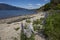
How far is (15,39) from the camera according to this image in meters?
6.62

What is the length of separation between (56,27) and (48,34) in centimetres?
35

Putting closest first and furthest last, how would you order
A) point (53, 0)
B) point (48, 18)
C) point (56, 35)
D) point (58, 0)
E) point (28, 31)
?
point (28, 31), point (56, 35), point (48, 18), point (58, 0), point (53, 0)

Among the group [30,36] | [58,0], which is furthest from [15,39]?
[58,0]

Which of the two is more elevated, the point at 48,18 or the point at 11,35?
the point at 48,18

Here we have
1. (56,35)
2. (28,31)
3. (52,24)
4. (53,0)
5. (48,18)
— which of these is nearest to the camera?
(28,31)

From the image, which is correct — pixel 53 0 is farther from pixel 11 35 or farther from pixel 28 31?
pixel 28 31

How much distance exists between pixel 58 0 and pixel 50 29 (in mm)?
9964

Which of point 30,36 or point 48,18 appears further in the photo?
point 48,18

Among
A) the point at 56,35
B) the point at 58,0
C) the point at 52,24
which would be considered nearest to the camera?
the point at 56,35

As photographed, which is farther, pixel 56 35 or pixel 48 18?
pixel 48 18

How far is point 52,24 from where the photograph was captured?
23.4ft

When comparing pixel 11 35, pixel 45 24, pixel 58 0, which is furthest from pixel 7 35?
pixel 58 0

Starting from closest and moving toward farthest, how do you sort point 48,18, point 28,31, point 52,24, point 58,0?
point 28,31 → point 52,24 → point 48,18 → point 58,0

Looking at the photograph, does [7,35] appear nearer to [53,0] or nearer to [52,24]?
[52,24]
